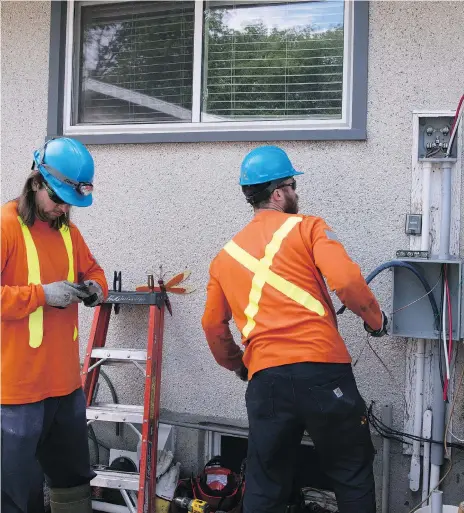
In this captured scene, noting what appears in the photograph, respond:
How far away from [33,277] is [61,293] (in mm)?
171

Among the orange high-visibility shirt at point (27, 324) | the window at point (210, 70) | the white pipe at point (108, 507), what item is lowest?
the white pipe at point (108, 507)

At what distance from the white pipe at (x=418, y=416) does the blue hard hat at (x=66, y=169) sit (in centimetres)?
214

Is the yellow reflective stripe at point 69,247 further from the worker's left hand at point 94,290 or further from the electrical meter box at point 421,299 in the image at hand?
the electrical meter box at point 421,299

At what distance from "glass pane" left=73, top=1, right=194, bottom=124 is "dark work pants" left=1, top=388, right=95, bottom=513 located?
2.21 metres

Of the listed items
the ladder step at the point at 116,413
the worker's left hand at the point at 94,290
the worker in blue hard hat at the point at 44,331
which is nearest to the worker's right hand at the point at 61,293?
the worker in blue hard hat at the point at 44,331

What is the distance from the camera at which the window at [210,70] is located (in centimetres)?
419

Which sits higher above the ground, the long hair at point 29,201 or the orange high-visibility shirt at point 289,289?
the long hair at point 29,201

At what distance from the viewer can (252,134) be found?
4.16 meters

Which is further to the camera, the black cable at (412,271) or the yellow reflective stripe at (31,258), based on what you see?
the black cable at (412,271)

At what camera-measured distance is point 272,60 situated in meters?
4.36

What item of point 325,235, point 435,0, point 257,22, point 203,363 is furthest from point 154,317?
point 435,0

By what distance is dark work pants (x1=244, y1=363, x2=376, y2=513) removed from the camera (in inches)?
111

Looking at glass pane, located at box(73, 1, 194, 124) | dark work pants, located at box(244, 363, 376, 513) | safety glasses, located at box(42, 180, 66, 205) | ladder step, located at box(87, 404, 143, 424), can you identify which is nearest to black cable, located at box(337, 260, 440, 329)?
dark work pants, located at box(244, 363, 376, 513)

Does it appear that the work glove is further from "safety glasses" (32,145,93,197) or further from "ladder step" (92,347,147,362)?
"safety glasses" (32,145,93,197)
